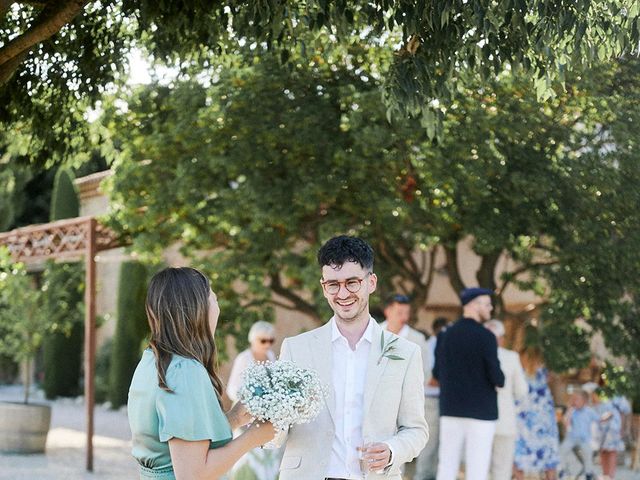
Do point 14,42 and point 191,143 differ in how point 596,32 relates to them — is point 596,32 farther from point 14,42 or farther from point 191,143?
point 191,143

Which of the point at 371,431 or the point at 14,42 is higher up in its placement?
the point at 14,42

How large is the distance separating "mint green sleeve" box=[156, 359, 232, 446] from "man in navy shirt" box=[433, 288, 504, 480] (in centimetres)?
629

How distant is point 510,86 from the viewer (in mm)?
14773

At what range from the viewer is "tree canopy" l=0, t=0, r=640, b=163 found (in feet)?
23.7

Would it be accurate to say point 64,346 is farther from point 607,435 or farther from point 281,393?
point 281,393

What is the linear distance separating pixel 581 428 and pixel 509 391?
3.71m

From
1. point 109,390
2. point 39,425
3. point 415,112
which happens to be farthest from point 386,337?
point 109,390

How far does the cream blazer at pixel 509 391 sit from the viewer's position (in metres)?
10.9

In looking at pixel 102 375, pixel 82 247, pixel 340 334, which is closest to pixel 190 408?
pixel 340 334

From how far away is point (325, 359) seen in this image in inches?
192

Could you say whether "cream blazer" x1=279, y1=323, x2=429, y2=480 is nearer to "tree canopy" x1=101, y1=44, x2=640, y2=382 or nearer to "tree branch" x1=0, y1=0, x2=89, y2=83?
"tree branch" x1=0, y1=0, x2=89, y2=83

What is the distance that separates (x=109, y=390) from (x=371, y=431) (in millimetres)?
26967

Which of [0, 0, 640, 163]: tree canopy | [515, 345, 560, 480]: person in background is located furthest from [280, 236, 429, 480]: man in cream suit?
[515, 345, 560, 480]: person in background

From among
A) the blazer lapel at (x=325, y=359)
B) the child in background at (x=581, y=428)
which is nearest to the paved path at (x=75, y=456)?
the child in background at (x=581, y=428)
